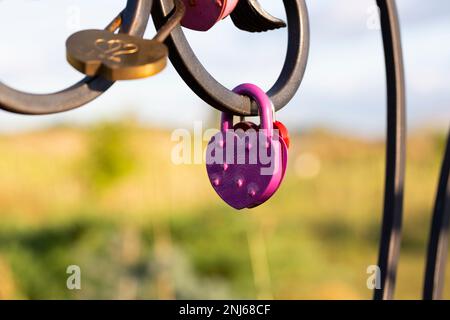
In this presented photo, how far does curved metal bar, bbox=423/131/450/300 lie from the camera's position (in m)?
0.99

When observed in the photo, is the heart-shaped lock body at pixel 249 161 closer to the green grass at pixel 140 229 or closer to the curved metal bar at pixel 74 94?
the curved metal bar at pixel 74 94

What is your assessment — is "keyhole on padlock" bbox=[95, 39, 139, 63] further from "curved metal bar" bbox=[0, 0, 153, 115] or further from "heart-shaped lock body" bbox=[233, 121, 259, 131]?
"heart-shaped lock body" bbox=[233, 121, 259, 131]

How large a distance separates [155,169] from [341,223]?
1.35 m

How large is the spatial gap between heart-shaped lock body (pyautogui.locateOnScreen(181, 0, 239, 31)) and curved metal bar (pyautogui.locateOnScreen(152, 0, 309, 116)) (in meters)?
0.05

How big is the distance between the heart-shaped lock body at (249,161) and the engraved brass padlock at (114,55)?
0.56ft

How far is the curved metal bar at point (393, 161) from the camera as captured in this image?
0.89 meters

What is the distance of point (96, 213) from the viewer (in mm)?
3176

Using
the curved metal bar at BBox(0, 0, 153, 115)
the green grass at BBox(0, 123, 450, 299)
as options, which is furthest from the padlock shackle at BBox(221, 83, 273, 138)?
the green grass at BBox(0, 123, 450, 299)

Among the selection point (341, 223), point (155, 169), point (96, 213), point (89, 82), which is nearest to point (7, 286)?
point (96, 213)

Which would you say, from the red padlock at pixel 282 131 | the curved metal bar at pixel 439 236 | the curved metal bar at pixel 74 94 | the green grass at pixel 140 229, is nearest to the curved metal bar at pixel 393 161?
the curved metal bar at pixel 439 236

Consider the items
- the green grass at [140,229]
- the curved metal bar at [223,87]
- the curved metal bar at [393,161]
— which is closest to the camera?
the curved metal bar at [223,87]

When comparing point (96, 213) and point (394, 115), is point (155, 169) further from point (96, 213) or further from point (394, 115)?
point (394, 115)

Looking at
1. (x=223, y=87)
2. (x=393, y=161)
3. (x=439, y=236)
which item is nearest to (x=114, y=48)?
(x=223, y=87)

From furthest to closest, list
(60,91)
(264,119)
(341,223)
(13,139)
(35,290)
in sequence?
(341,223), (13,139), (35,290), (264,119), (60,91)
